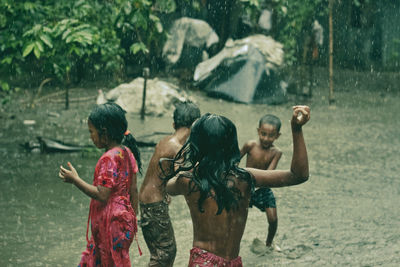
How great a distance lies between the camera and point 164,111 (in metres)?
11.1

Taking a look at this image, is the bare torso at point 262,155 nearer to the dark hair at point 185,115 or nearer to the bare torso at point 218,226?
the dark hair at point 185,115

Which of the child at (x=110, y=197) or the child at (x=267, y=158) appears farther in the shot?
the child at (x=267, y=158)

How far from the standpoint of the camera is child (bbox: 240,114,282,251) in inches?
177

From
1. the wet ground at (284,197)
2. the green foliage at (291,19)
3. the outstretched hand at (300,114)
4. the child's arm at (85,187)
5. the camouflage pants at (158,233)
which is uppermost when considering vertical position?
the green foliage at (291,19)

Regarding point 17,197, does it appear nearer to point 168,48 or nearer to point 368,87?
point 168,48

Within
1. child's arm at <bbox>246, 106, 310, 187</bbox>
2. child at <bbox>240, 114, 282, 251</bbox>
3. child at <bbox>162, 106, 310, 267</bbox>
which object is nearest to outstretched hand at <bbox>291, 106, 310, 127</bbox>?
child's arm at <bbox>246, 106, 310, 187</bbox>

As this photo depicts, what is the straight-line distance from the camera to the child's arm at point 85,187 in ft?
9.05

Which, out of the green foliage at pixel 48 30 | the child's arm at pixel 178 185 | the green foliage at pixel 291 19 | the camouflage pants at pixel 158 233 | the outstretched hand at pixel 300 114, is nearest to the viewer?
the outstretched hand at pixel 300 114

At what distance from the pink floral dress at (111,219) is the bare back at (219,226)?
1.70 ft

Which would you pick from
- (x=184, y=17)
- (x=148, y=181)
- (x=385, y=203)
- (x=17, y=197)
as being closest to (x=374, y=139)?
(x=385, y=203)

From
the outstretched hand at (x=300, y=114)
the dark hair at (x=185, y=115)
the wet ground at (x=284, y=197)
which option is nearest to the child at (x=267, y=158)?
the wet ground at (x=284, y=197)

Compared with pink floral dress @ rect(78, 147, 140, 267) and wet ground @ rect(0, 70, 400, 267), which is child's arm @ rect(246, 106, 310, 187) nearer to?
pink floral dress @ rect(78, 147, 140, 267)

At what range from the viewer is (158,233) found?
347 cm

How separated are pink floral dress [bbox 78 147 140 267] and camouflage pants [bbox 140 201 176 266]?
55 centimetres
